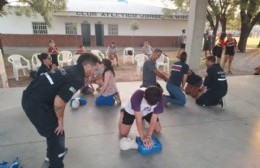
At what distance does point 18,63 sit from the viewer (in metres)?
8.46

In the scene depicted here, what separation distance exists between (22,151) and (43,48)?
15486 mm

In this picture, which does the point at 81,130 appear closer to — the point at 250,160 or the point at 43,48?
the point at 250,160

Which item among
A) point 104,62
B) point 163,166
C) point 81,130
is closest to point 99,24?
point 104,62

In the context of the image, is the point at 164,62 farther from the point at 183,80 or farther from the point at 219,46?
the point at 183,80

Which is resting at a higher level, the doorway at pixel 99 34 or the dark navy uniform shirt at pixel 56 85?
the doorway at pixel 99 34

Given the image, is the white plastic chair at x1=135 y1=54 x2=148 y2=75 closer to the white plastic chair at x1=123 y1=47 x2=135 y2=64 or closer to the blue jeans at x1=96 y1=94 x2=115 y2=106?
the white plastic chair at x1=123 y1=47 x2=135 y2=64

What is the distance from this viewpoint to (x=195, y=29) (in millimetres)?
7629

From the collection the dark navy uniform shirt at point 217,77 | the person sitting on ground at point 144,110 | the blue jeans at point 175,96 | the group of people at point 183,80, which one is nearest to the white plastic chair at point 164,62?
the group of people at point 183,80

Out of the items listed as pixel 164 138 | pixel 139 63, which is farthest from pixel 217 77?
pixel 139 63

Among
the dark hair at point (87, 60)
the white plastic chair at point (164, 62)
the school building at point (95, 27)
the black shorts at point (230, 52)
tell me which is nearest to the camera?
the dark hair at point (87, 60)

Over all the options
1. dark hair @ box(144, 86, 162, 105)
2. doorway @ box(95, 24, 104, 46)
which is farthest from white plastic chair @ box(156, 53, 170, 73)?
doorway @ box(95, 24, 104, 46)

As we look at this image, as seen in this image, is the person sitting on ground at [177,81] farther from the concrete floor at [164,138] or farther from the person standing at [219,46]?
the person standing at [219,46]

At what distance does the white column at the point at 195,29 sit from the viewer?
738 cm

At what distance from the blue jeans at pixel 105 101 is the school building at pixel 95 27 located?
13.4 metres
